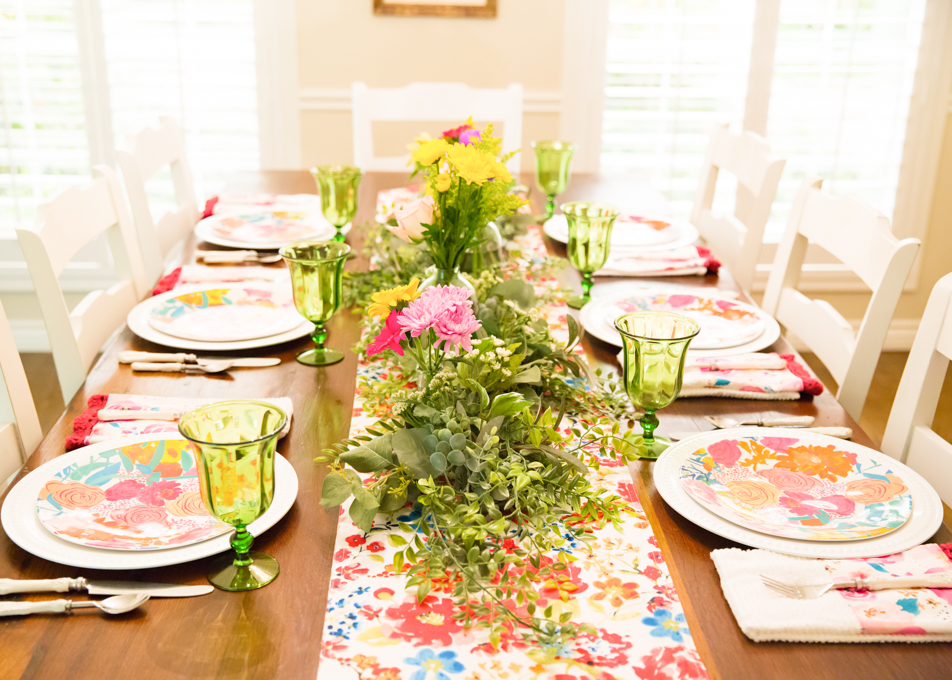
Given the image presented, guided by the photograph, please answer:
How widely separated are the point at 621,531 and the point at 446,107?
1969mm

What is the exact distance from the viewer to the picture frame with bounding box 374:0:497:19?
9.98 feet

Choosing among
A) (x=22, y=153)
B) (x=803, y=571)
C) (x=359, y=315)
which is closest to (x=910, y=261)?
(x=803, y=571)

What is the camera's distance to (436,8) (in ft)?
10.0

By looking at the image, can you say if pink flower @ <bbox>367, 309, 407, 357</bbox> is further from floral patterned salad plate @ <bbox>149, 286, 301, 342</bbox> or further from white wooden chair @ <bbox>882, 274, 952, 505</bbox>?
white wooden chair @ <bbox>882, 274, 952, 505</bbox>

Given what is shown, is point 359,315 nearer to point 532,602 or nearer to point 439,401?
point 439,401

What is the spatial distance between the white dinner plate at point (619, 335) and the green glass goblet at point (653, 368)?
0.29m

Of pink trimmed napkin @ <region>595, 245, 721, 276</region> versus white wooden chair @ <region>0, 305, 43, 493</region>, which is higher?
pink trimmed napkin @ <region>595, 245, 721, 276</region>

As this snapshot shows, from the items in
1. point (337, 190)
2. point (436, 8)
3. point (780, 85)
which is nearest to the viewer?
point (337, 190)

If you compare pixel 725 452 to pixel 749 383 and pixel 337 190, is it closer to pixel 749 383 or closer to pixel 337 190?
pixel 749 383

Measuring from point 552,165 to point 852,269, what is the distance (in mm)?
738

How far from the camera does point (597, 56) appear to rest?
10.4 ft

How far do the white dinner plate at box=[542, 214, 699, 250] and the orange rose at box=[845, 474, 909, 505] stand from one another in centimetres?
94

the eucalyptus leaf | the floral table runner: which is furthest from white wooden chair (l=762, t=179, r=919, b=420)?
the eucalyptus leaf

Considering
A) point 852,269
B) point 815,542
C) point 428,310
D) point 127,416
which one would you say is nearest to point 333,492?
point 428,310
